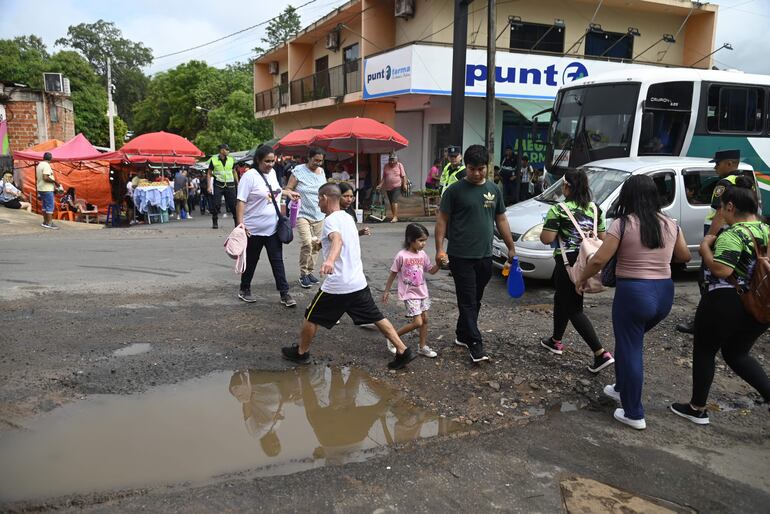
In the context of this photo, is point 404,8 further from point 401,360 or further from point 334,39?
point 401,360

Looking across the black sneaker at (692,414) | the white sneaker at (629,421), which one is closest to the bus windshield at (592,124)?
the black sneaker at (692,414)

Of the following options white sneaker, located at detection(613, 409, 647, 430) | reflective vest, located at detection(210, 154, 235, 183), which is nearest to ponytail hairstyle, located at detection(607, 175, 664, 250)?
white sneaker, located at detection(613, 409, 647, 430)

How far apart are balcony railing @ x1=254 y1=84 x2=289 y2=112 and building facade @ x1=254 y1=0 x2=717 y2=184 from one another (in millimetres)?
4949

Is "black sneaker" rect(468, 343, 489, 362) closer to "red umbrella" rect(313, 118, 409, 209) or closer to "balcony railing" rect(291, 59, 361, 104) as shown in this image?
"red umbrella" rect(313, 118, 409, 209)

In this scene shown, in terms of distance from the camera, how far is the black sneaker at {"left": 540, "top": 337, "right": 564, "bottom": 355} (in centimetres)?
513

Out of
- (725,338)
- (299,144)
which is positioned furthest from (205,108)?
(725,338)

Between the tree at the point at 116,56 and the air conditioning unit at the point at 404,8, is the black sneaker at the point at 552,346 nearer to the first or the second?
the air conditioning unit at the point at 404,8

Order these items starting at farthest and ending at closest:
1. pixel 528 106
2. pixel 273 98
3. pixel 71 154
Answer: pixel 273 98 → pixel 528 106 → pixel 71 154

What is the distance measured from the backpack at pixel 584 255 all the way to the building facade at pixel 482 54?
12.1 metres

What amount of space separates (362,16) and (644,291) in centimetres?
1936

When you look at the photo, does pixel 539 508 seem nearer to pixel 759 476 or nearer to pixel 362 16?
pixel 759 476

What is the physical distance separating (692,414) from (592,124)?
32.0 ft

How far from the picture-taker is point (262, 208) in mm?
6043

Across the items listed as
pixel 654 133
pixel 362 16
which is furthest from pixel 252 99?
pixel 654 133
